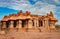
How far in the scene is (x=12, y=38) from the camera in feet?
32.7

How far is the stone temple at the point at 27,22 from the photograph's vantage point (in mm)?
16672

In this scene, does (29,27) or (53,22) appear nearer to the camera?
(29,27)

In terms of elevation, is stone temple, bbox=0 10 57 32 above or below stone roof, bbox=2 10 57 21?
below

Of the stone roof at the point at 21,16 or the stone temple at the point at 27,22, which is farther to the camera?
the stone roof at the point at 21,16

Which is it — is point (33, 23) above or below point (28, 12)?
below

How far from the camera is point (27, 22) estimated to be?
17.0 meters

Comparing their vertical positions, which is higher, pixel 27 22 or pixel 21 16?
pixel 21 16

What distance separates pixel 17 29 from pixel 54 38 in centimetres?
722

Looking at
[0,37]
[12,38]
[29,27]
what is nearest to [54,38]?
[12,38]

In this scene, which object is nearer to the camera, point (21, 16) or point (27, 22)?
point (27, 22)

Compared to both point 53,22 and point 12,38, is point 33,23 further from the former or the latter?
point 12,38

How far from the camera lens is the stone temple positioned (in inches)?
656

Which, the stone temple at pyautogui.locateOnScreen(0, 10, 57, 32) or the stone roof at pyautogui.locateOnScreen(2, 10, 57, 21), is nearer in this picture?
the stone temple at pyautogui.locateOnScreen(0, 10, 57, 32)

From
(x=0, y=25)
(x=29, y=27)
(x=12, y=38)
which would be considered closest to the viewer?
(x=12, y=38)
